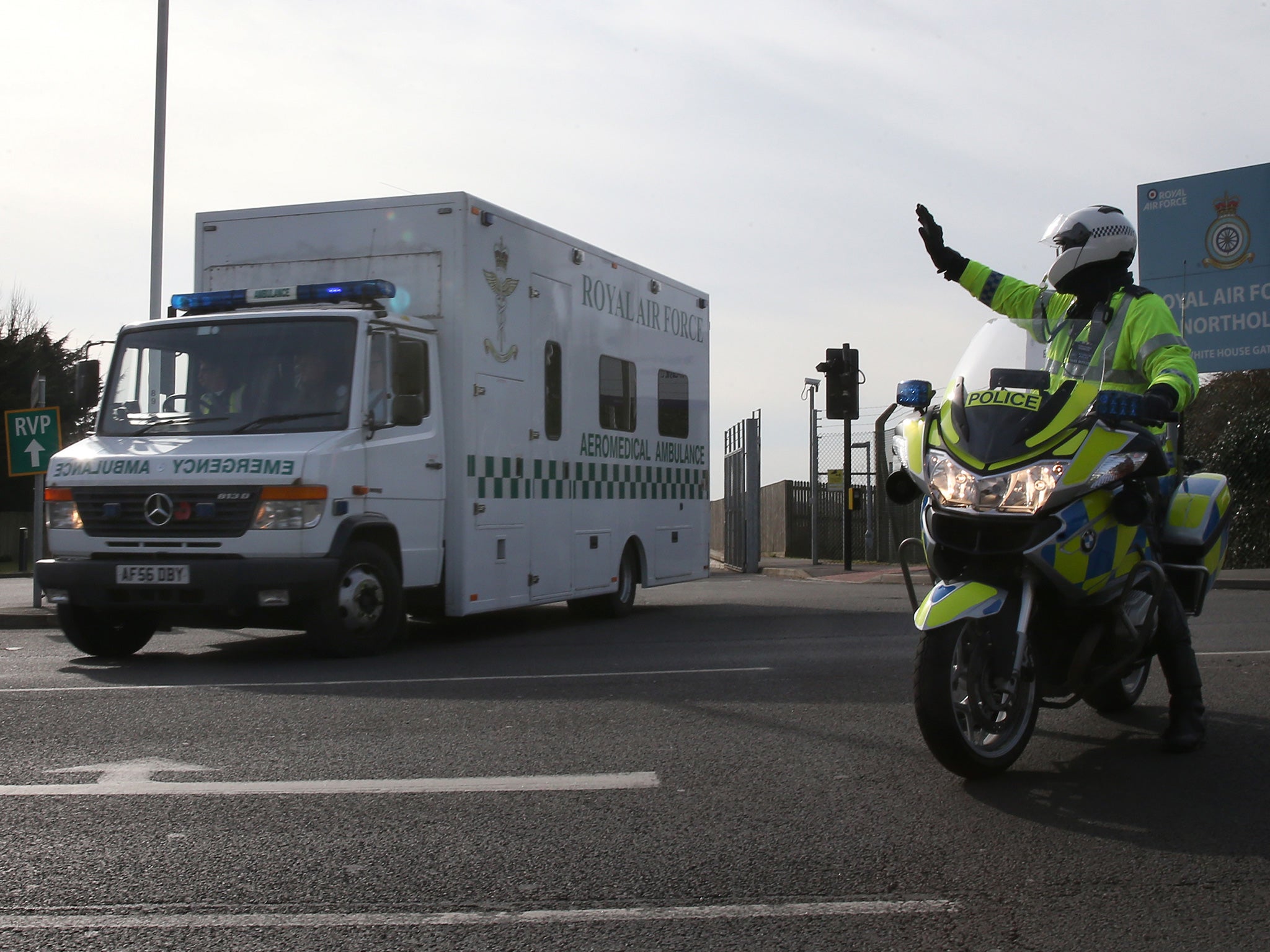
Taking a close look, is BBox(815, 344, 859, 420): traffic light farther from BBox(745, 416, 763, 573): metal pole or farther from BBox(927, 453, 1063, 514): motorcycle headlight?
BBox(927, 453, 1063, 514): motorcycle headlight

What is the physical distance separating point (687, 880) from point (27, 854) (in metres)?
1.82

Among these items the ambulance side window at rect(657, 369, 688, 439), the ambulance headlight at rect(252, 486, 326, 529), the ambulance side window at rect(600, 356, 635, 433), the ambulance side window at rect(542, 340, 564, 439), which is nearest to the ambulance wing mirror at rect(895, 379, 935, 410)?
the ambulance headlight at rect(252, 486, 326, 529)

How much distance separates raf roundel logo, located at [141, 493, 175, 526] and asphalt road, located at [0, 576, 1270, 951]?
1320 mm

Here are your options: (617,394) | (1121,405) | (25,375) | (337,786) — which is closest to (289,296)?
(617,394)

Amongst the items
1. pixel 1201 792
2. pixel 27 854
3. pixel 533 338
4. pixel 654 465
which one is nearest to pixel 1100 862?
pixel 1201 792

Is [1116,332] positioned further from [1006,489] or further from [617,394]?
[617,394]

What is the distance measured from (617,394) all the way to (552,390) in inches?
51.2

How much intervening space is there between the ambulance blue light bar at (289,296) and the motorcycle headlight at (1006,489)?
5.68 m

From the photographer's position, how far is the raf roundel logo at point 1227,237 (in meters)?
21.5

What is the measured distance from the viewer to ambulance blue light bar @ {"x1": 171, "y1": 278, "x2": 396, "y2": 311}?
9359 mm

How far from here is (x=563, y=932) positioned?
10.4 ft

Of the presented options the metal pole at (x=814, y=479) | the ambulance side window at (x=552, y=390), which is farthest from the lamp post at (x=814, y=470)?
the ambulance side window at (x=552, y=390)

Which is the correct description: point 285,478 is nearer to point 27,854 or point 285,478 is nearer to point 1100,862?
point 27,854

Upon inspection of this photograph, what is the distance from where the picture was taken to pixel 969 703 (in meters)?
4.56
